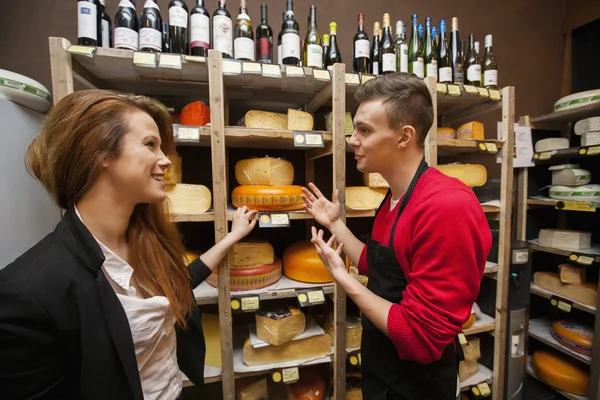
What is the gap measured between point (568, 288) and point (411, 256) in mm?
2118

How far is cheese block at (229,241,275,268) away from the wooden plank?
106cm

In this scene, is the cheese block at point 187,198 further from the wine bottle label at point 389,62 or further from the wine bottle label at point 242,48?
the wine bottle label at point 389,62

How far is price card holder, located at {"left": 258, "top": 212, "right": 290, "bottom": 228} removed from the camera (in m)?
1.38

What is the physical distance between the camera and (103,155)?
75 centimetres

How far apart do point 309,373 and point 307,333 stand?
1.23 feet

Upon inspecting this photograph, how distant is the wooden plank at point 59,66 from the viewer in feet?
3.88

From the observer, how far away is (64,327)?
657 millimetres

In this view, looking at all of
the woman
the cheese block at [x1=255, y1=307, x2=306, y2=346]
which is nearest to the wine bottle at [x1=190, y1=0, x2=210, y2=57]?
the woman

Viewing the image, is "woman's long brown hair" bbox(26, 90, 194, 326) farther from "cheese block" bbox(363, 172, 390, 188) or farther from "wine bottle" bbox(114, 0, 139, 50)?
"cheese block" bbox(363, 172, 390, 188)

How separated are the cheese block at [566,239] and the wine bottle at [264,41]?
8.57 feet

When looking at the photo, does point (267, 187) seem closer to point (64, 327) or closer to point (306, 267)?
point (306, 267)

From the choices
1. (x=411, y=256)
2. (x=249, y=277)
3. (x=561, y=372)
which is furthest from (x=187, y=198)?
(x=561, y=372)

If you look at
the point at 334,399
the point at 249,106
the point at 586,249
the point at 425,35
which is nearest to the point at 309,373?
the point at 334,399

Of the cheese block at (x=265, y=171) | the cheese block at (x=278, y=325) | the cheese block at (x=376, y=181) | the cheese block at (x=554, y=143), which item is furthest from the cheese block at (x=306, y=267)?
the cheese block at (x=554, y=143)
